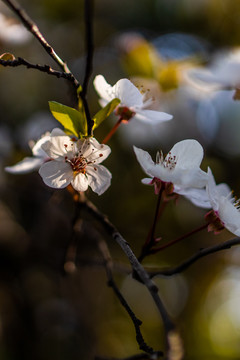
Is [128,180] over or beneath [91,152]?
beneath

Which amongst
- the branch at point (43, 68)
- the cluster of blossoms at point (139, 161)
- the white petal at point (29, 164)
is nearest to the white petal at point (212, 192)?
the cluster of blossoms at point (139, 161)

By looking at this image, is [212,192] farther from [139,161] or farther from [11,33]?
[11,33]

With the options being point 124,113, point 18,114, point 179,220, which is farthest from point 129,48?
point 18,114

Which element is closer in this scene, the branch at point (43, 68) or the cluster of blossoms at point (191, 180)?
the branch at point (43, 68)

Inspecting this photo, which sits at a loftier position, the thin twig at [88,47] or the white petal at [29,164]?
the thin twig at [88,47]

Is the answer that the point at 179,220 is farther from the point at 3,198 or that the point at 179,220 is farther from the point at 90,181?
the point at 90,181

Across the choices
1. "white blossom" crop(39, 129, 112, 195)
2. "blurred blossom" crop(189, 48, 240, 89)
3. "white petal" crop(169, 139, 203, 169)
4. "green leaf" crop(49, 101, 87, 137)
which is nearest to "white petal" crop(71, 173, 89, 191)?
"white blossom" crop(39, 129, 112, 195)

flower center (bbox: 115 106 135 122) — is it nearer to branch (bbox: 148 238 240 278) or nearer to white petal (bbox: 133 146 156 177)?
white petal (bbox: 133 146 156 177)

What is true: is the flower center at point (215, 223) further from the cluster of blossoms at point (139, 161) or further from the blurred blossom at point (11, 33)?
the blurred blossom at point (11, 33)
